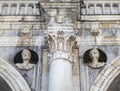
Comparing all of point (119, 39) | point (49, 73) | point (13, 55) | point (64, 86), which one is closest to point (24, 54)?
point (13, 55)

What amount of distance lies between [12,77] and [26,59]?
0.86 meters

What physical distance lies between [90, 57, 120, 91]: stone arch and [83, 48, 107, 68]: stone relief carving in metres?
0.29

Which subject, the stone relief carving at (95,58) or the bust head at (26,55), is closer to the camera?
the stone relief carving at (95,58)

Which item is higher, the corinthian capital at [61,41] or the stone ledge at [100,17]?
the stone ledge at [100,17]

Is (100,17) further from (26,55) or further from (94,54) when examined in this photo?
(26,55)

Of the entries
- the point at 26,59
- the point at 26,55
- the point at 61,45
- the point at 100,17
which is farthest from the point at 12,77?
the point at 100,17

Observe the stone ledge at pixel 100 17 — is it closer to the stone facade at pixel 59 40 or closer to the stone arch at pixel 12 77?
the stone facade at pixel 59 40

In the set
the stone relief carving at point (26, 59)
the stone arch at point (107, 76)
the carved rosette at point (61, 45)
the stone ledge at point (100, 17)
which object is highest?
the stone ledge at point (100, 17)

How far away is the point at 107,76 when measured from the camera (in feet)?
44.9

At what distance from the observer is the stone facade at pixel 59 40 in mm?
13508

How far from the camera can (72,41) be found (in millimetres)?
14016

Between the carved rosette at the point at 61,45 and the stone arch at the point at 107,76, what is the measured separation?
1157 mm

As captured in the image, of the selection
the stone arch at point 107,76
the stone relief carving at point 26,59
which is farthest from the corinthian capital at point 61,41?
the stone arch at point 107,76

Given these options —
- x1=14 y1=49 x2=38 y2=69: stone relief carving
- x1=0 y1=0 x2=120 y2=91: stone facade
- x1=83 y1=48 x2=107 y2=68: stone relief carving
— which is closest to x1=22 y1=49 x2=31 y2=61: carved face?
x1=14 y1=49 x2=38 y2=69: stone relief carving
